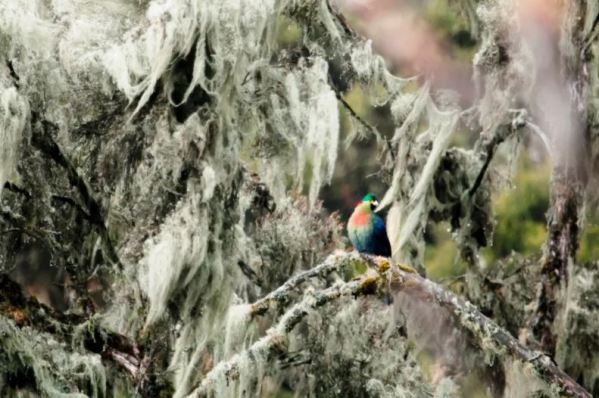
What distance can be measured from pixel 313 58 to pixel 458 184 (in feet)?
5.81

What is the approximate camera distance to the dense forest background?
18.1 feet

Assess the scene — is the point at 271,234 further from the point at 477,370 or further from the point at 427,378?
the point at 477,370

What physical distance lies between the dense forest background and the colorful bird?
0.15 metres

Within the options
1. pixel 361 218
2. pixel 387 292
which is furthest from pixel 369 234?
pixel 387 292

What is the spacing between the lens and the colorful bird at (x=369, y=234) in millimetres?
6539

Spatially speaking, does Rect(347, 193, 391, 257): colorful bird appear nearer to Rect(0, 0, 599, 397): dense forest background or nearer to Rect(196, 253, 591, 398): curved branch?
Rect(0, 0, 599, 397): dense forest background

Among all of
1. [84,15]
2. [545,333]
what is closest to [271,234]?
[545,333]

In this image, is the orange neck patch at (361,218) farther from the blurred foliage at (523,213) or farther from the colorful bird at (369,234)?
the blurred foliage at (523,213)

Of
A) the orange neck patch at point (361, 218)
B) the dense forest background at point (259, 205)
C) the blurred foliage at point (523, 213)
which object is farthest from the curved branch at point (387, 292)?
the blurred foliage at point (523, 213)

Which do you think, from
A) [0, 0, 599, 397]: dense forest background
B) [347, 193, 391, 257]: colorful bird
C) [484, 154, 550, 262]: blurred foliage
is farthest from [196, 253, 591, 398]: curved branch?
[484, 154, 550, 262]: blurred foliage

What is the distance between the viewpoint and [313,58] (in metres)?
6.61

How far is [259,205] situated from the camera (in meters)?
7.65

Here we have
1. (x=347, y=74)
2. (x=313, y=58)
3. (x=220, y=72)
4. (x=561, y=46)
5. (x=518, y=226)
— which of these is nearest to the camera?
(x=220, y=72)

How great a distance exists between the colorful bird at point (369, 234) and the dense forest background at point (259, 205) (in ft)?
0.51
